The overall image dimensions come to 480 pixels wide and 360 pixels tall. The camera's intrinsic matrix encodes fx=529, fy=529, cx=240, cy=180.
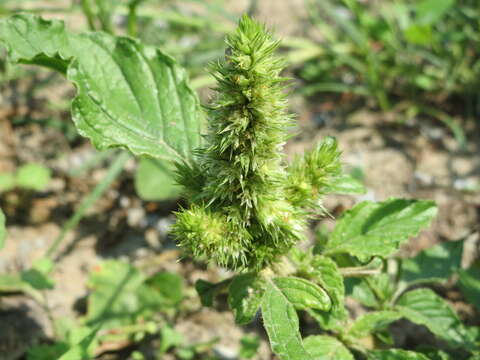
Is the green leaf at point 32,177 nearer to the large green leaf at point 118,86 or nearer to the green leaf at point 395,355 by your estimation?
the large green leaf at point 118,86

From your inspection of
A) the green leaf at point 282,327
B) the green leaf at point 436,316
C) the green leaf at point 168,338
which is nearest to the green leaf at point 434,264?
the green leaf at point 436,316

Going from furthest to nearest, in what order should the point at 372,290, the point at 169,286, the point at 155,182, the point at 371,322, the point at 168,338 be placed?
the point at 155,182, the point at 169,286, the point at 168,338, the point at 372,290, the point at 371,322

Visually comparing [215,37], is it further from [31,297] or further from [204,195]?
[204,195]

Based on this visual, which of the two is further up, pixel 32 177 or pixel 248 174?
pixel 32 177

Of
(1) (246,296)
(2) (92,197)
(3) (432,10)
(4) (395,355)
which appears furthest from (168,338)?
(3) (432,10)

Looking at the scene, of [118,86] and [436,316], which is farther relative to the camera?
[436,316]

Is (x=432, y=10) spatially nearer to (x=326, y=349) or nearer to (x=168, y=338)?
(x=326, y=349)
